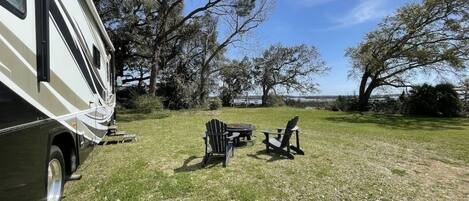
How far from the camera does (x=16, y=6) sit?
9.35 ft

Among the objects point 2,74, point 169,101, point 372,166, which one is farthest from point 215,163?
point 169,101

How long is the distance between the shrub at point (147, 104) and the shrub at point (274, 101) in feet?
33.1

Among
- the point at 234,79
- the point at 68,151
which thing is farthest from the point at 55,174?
the point at 234,79

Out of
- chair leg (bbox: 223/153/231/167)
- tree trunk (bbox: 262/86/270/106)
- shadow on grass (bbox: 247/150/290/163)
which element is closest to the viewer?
chair leg (bbox: 223/153/231/167)

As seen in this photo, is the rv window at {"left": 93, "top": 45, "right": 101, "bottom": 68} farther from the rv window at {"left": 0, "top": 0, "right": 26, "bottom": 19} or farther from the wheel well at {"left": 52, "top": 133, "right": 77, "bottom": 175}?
the rv window at {"left": 0, "top": 0, "right": 26, "bottom": 19}

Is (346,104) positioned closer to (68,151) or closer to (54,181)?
(68,151)

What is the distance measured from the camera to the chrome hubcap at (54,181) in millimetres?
3810

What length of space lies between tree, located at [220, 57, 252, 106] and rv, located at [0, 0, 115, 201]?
21.6 metres

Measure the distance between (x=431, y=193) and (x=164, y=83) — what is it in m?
19.6

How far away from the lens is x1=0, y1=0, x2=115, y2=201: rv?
2646 millimetres

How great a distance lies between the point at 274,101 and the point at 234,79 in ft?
11.5

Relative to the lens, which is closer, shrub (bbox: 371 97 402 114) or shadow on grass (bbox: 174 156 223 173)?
shadow on grass (bbox: 174 156 223 173)

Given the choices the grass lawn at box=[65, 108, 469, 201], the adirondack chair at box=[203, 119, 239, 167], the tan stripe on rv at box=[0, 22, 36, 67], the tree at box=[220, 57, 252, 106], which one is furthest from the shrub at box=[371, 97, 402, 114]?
the tan stripe on rv at box=[0, 22, 36, 67]

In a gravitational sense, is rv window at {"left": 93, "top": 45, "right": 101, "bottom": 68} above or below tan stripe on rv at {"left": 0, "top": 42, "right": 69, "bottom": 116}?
above
